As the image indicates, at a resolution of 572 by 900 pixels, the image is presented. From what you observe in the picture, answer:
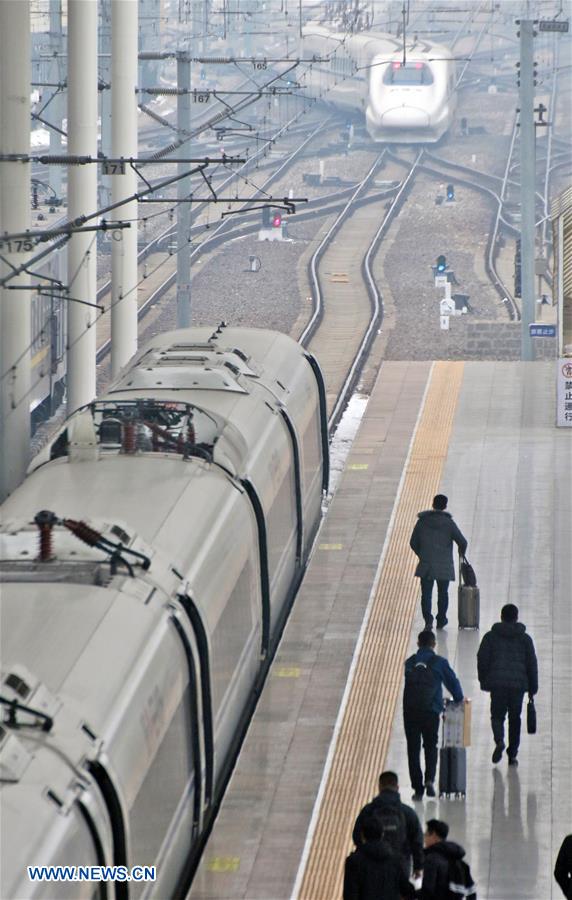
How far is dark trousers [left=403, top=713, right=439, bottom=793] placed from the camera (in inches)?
453

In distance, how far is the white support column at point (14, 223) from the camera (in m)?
14.7

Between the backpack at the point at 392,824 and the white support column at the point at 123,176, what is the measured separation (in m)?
12.1

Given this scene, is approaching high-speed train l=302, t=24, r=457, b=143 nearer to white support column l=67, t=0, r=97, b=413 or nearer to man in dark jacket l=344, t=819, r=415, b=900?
white support column l=67, t=0, r=97, b=413

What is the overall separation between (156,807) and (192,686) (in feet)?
3.70

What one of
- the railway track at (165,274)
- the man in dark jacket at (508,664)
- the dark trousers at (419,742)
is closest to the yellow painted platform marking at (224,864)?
the dark trousers at (419,742)

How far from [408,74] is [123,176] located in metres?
46.6

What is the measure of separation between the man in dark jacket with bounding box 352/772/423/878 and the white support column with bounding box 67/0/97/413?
385 inches

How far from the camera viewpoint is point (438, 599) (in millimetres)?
15141

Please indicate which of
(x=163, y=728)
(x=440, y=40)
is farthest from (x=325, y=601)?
(x=440, y=40)

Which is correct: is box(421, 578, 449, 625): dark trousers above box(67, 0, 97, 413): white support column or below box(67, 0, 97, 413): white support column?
below

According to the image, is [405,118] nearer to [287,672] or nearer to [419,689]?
[287,672]

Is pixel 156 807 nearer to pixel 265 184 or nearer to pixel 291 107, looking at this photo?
pixel 265 184

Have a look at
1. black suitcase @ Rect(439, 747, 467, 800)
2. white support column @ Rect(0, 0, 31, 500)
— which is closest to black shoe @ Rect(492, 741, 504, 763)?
black suitcase @ Rect(439, 747, 467, 800)

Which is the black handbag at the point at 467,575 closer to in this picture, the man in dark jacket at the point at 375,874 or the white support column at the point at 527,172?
the man in dark jacket at the point at 375,874
